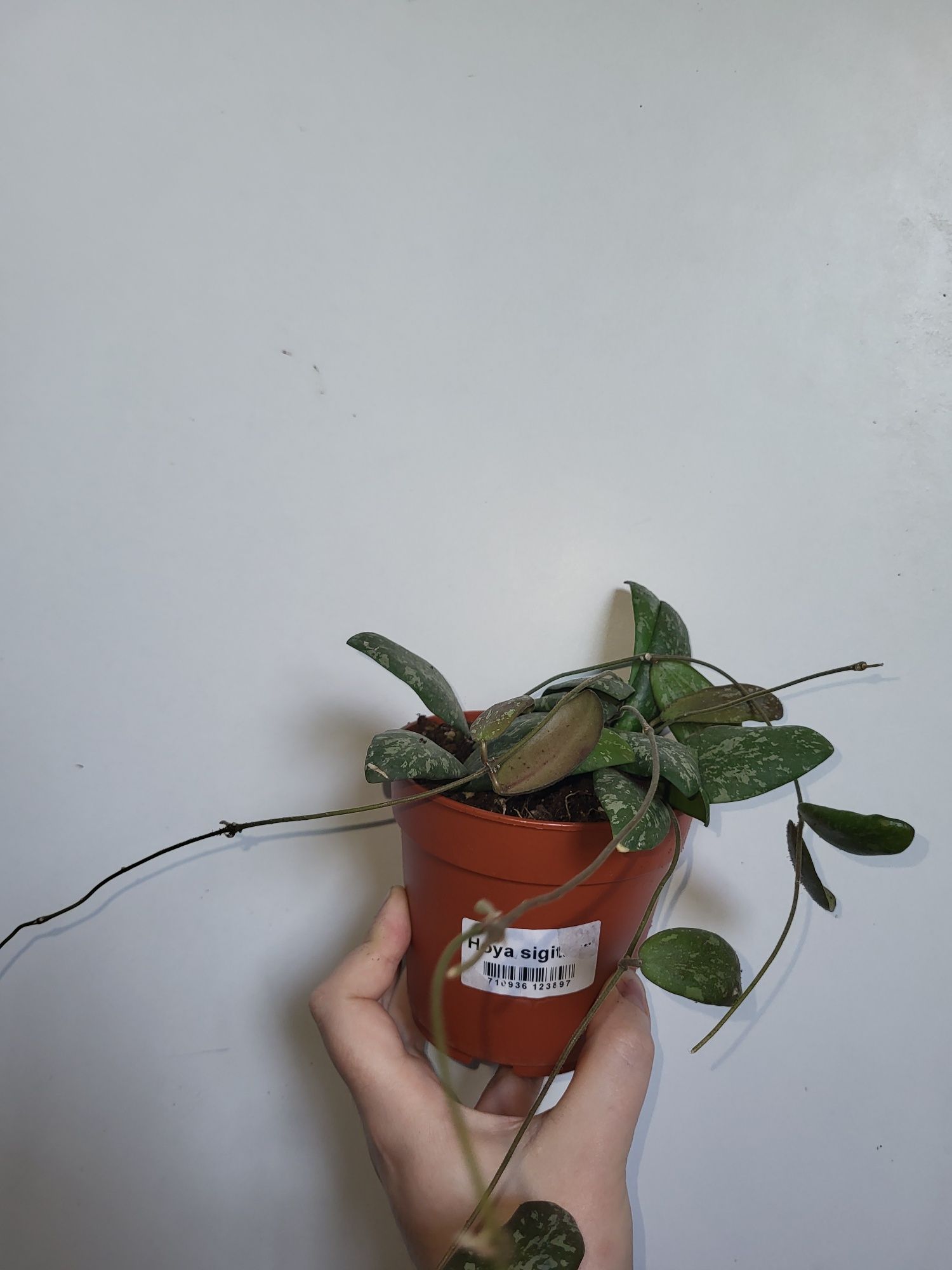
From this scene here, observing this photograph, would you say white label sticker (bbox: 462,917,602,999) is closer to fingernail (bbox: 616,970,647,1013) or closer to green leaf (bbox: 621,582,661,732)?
fingernail (bbox: 616,970,647,1013)

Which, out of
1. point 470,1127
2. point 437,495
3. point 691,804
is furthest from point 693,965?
point 437,495

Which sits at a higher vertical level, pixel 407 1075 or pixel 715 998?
pixel 715 998

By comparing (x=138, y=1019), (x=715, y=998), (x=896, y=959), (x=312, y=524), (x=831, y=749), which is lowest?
(x=138, y=1019)

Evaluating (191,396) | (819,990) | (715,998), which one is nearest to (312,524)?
(191,396)

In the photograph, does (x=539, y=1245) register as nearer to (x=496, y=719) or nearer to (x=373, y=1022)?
(x=373, y=1022)

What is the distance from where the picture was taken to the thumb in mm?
590

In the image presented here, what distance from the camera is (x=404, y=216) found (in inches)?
33.6

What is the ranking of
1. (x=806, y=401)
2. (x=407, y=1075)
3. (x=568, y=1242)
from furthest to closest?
1. (x=806, y=401)
2. (x=407, y=1075)
3. (x=568, y=1242)

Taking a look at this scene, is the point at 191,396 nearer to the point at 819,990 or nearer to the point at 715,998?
the point at 715,998

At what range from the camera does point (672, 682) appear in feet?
2.35

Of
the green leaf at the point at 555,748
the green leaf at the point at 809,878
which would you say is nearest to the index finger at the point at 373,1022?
the green leaf at the point at 555,748

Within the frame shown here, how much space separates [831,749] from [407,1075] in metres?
0.41

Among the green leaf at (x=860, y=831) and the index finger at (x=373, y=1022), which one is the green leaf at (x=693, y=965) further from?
the index finger at (x=373, y=1022)

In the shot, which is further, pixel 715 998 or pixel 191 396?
pixel 191 396
